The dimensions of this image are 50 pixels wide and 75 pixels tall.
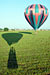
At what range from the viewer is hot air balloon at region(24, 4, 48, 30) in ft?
97.2

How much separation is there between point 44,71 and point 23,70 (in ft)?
3.88

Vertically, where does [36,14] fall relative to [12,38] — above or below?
above

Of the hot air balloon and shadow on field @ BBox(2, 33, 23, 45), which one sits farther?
the hot air balloon

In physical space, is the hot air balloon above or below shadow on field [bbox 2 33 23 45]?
above

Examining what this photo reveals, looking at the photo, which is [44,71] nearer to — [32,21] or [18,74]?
[18,74]

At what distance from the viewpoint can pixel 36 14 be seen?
30.0 meters

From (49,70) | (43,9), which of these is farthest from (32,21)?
(49,70)

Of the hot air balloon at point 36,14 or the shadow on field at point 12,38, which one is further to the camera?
the hot air balloon at point 36,14

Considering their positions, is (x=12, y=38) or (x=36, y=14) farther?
(x=36, y=14)

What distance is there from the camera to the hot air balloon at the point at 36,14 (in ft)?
97.2

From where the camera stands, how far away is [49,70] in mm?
6930

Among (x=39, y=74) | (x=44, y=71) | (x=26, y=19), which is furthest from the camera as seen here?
(x=26, y=19)

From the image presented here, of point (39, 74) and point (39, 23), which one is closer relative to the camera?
point (39, 74)

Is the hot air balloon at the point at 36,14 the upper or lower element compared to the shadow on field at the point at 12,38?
upper
